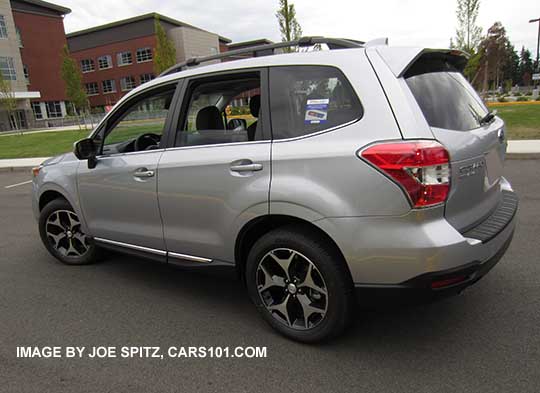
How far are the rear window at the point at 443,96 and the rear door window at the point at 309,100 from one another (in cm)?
38

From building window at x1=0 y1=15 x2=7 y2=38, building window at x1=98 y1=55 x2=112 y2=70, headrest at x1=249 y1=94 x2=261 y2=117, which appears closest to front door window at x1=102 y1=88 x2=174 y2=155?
headrest at x1=249 y1=94 x2=261 y2=117

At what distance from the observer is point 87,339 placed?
9.78 ft

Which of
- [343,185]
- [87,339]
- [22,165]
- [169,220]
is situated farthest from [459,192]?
[22,165]

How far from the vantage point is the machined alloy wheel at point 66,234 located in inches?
168

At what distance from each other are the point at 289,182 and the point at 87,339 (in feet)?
6.00

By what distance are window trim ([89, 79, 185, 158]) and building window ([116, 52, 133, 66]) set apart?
201 feet

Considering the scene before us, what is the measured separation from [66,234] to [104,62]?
2558 inches

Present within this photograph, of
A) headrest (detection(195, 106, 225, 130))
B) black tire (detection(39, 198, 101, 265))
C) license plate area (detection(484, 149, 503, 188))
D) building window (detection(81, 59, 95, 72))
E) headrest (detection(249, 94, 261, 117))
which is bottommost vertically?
black tire (detection(39, 198, 101, 265))

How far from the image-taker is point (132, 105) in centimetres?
364

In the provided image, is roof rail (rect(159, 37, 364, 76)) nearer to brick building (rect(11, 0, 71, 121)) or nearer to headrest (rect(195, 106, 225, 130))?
headrest (rect(195, 106, 225, 130))

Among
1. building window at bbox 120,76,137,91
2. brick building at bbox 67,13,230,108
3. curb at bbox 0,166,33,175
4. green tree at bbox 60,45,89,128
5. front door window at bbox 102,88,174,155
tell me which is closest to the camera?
front door window at bbox 102,88,174,155

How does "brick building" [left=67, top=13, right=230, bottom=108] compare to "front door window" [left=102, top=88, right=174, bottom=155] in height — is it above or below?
above

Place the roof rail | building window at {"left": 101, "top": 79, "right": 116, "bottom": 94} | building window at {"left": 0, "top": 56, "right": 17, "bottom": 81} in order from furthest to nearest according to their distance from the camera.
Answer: building window at {"left": 101, "top": 79, "right": 116, "bottom": 94}, building window at {"left": 0, "top": 56, "right": 17, "bottom": 81}, the roof rail

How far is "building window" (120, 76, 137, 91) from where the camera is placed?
198ft
